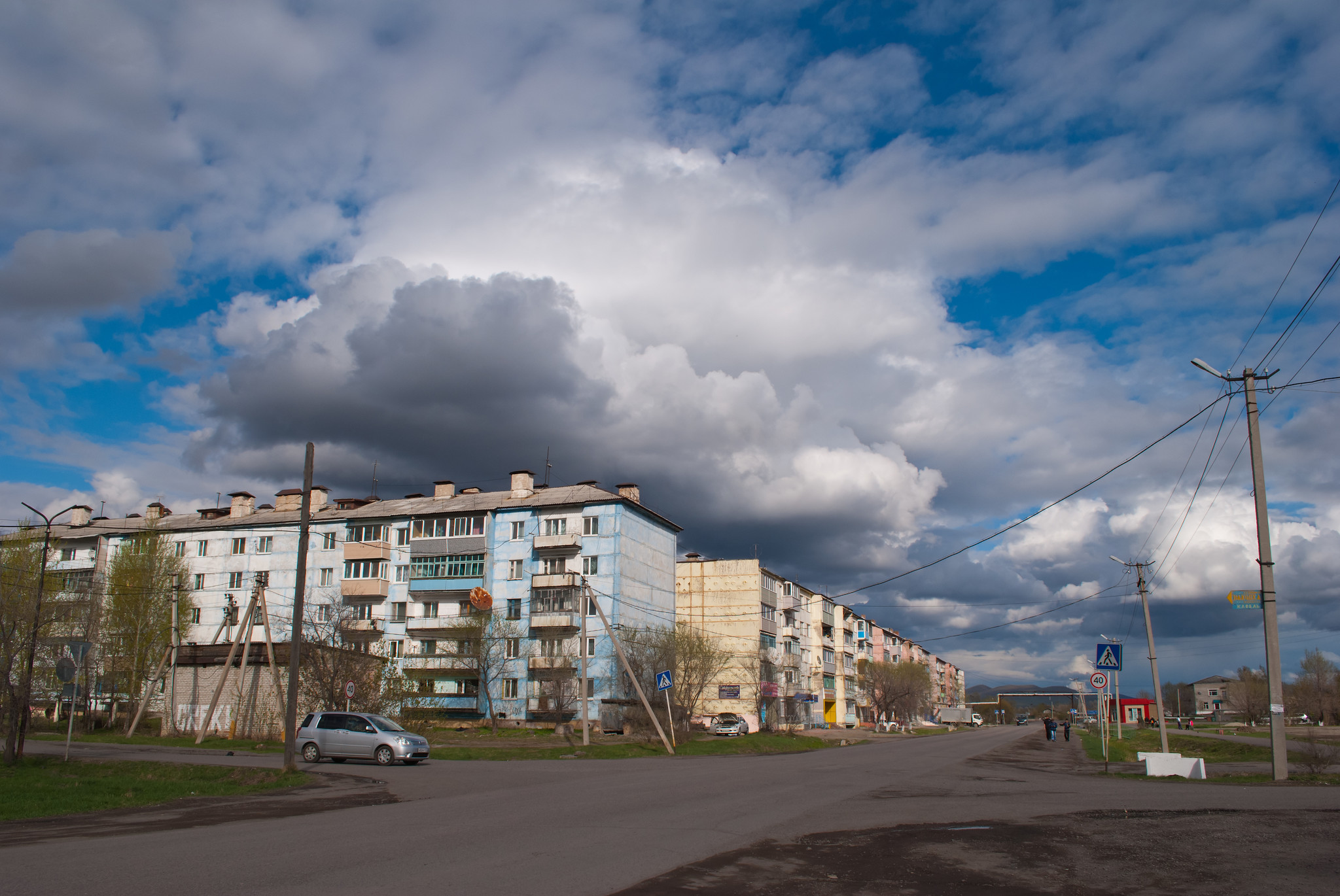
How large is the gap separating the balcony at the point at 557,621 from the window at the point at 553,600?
0.80 ft

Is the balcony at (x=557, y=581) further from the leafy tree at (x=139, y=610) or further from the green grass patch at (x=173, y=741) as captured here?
the green grass patch at (x=173, y=741)

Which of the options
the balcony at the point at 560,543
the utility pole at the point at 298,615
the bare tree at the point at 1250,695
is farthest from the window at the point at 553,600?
the bare tree at the point at 1250,695

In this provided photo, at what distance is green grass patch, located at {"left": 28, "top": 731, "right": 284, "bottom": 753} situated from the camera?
3488cm

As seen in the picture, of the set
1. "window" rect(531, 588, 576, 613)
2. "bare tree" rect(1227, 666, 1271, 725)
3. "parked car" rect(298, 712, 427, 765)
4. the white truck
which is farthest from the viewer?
the white truck

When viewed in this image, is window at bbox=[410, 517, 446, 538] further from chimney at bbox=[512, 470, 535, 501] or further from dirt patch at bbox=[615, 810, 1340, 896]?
dirt patch at bbox=[615, 810, 1340, 896]

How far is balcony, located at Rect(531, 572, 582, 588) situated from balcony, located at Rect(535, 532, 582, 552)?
196cm

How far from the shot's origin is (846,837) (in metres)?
11.1

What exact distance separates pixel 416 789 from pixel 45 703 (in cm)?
5020

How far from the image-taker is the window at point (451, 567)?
62.2 meters

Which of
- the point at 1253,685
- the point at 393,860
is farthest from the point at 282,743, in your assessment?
the point at 1253,685

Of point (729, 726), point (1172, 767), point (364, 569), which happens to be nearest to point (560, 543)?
point (364, 569)

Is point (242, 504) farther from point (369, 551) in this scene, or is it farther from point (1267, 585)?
point (1267, 585)

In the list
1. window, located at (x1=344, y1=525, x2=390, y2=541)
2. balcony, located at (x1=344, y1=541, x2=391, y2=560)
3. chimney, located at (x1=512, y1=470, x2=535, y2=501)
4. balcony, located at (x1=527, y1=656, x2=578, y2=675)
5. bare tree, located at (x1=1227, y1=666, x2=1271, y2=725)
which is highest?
chimney, located at (x1=512, y1=470, x2=535, y2=501)

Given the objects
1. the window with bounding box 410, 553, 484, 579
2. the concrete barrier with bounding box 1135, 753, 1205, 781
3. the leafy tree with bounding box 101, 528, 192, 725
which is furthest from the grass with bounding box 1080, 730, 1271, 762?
the leafy tree with bounding box 101, 528, 192, 725
